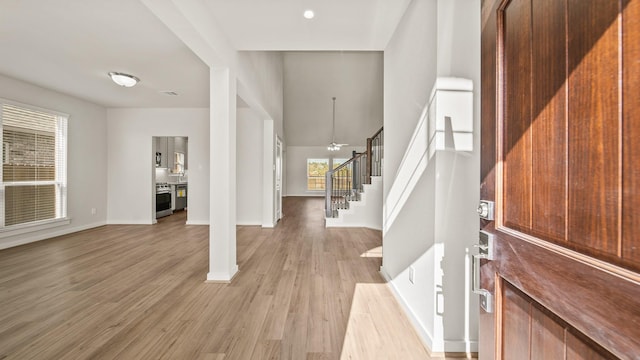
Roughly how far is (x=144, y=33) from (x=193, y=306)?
2899 mm

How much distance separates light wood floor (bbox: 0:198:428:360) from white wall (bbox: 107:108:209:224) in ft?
7.08

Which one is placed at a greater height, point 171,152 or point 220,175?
point 171,152

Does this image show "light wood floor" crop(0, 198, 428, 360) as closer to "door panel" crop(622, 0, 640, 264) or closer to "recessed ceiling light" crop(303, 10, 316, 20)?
"door panel" crop(622, 0, 640, 264)

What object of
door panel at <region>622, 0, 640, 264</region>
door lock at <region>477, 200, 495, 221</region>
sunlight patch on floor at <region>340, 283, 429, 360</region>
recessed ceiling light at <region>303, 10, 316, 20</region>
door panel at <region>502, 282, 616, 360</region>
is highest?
recessed ceiling light at <region>303, 10, 316, 20</region>

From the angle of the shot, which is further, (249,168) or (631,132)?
(249,168)

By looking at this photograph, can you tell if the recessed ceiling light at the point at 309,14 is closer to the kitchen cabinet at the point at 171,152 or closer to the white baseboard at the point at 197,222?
the white baseboard at the point at 197,222

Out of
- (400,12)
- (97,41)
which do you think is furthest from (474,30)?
(97,41)

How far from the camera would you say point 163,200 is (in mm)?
7590

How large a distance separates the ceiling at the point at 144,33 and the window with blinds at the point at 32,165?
807 mm

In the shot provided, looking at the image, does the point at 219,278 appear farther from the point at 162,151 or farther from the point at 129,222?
the point at 162,151

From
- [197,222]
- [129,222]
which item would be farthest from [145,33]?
[129,222]

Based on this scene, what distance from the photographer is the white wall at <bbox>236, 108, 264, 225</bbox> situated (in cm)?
647

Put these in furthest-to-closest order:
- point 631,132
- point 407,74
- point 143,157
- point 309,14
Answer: point 143,157
point 309,14
point 407,74
point 631,132

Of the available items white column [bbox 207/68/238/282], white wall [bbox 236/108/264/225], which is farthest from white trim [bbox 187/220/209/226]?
white column [bbox 207/68/238/282]
